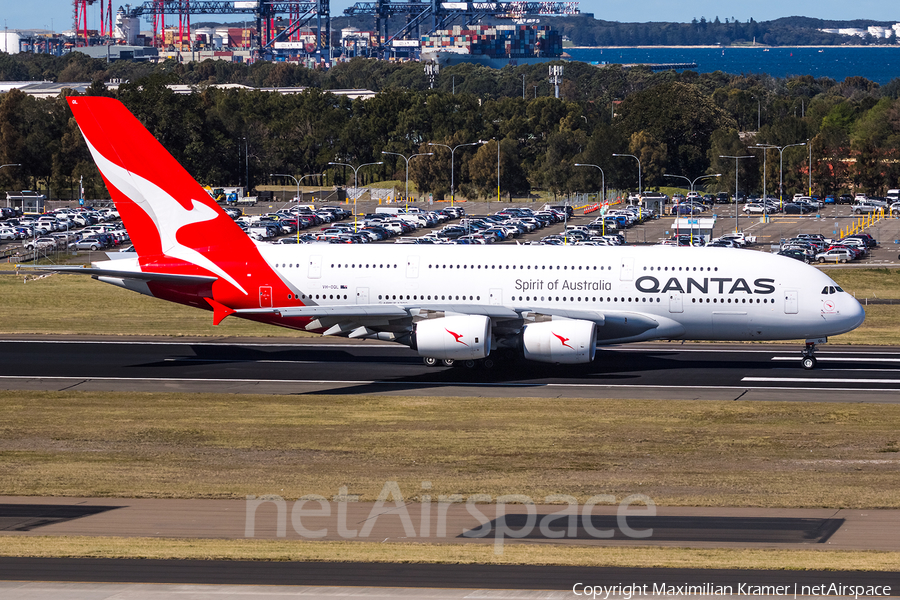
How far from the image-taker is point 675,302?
156 feet

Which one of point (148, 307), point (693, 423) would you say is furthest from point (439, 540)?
point (148, 307)

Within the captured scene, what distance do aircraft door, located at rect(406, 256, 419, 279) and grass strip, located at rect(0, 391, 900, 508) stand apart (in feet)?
24.6

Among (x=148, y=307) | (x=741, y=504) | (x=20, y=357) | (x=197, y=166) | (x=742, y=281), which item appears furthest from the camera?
(x=197, y=166)

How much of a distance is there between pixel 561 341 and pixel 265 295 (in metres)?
14.0

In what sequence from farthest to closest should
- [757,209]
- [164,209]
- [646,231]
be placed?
[757,209] < [646,231] < [164,209]

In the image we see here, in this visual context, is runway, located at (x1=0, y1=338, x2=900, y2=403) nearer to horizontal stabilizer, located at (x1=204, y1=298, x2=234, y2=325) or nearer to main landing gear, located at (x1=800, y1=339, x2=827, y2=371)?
main landing gear, located at (x1=800, y1=339, x2=827, y2=371)

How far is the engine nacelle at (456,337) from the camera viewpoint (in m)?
45.2

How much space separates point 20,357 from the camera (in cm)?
5234

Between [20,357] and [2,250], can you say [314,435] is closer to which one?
[20,357]

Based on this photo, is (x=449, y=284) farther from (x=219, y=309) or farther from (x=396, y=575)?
(x=396, y=575)

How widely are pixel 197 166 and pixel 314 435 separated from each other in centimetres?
16106

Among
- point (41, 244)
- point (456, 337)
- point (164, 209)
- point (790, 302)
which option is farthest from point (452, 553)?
point (41, 244)

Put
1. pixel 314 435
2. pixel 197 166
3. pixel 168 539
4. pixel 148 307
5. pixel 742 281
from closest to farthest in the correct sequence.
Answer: pixel 168 539
pixel 314 435
pixel 742 281
pixel 148 307
pixel 197 166

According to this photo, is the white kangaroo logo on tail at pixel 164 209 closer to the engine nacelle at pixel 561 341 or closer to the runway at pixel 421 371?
the runway at pixel 421 371
